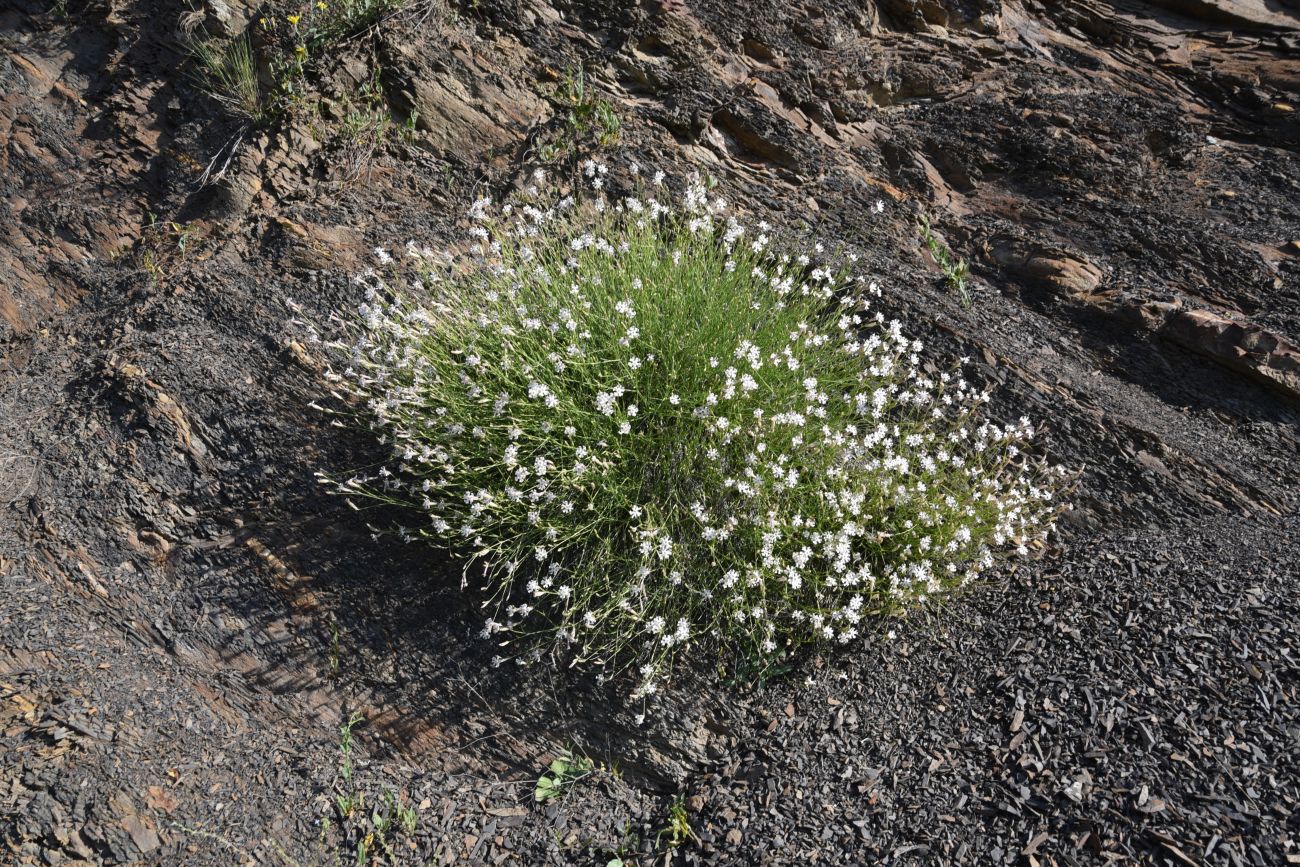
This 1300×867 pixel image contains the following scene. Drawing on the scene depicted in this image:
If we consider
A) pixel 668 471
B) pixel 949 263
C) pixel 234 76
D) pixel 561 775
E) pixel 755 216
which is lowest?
pixel 561 775

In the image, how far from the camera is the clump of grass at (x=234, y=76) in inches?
209

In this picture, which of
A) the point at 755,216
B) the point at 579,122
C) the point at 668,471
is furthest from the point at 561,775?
the point at 579,122

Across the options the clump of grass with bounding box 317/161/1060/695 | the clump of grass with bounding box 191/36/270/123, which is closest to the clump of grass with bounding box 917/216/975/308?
the clump of grass with bounding box 317/161/1060/695

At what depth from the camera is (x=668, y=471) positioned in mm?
3561

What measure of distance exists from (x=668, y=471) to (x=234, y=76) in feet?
14.4

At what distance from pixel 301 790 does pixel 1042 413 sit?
4.14 metres

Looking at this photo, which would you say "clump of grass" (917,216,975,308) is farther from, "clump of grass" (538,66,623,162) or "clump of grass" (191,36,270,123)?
"clump of grass" (191,36,270,123)

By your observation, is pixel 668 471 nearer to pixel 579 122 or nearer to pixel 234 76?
pixel 579 122

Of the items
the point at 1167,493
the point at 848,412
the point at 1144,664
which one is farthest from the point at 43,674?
the point at 1167,493

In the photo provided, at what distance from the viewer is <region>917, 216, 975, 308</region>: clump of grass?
16.1 ft

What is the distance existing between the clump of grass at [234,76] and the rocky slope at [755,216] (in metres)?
0.14

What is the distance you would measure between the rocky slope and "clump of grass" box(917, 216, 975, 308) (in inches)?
2.5

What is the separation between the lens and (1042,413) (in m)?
4.29

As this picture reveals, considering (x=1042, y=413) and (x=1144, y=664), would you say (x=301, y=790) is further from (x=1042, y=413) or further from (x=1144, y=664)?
(x=1042, y=413)
